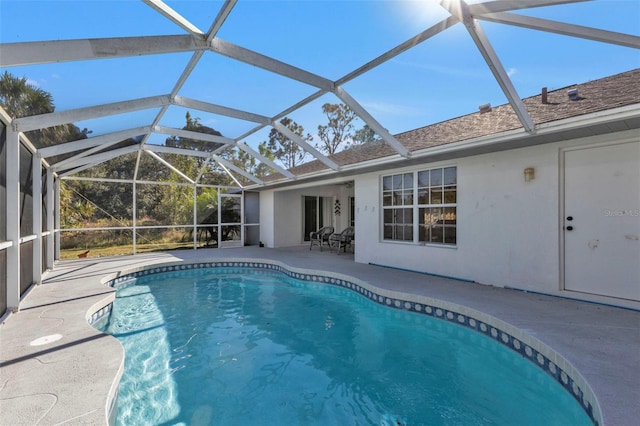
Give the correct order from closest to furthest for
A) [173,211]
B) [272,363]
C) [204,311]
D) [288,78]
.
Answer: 1. [272,363]
2. [288,78]
3. [204,311]
4. [173,211]

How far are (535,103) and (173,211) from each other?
539 inches

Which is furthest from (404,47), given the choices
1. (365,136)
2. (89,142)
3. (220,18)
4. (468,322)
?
(89,142)

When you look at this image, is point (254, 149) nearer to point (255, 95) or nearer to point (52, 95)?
point (255, 95)

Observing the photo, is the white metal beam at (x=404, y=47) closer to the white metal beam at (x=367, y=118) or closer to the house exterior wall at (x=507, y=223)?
the white metal beam at (x=367, y=118)

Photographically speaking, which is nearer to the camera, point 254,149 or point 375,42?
point 375,42

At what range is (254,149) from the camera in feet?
31.0

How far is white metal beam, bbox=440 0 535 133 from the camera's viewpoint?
337 cm

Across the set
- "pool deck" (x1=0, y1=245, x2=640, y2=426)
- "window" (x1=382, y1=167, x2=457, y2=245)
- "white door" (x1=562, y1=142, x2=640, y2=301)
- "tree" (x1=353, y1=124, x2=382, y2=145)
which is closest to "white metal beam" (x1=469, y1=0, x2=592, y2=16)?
"white door" (x1=562, y1=142, x2=640, y2=301)

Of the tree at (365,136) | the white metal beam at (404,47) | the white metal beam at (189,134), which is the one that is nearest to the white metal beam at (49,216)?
the white metal beam at (189,134)

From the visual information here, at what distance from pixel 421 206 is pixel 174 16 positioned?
6.40m

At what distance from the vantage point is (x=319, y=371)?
3936mm

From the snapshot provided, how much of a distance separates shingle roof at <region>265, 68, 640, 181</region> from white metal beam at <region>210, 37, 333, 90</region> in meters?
2.92

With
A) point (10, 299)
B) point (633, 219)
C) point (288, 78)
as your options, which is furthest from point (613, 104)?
point (10, 299)

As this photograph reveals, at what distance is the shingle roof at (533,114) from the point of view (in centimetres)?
470
